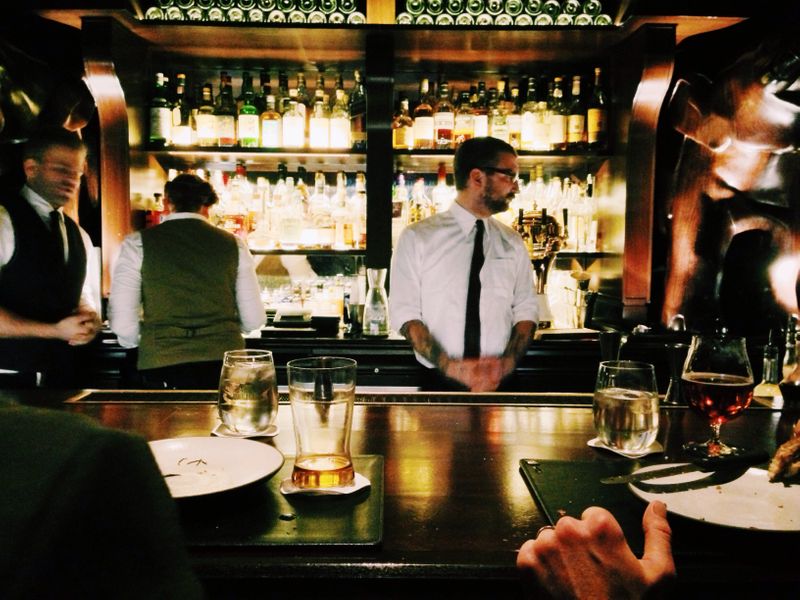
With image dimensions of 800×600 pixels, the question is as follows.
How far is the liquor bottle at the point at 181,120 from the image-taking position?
3033 mm

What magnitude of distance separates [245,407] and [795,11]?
3166 mm

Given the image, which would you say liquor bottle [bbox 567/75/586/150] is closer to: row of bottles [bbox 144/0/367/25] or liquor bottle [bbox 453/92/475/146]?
liquor bottle [bbox 453/92/475/146]

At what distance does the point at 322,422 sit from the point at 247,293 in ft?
5.74

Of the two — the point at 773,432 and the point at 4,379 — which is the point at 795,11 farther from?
the point at 4,379

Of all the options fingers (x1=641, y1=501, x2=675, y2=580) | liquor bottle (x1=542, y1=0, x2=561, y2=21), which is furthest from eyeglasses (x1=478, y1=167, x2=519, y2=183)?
fingers (x1=641, y1=501, x2=675, y2=580)

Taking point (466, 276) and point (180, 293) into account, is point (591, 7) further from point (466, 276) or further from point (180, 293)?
point (180, 293)

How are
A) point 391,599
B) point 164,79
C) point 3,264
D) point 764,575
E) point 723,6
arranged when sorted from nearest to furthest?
point 764,575
point 391,599
point 3,264
point 723,6
point 164,79

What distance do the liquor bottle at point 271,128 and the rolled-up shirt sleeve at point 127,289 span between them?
927mm

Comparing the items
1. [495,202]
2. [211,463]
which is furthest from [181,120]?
[211,463]

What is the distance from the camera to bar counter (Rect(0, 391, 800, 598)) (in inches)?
25.3

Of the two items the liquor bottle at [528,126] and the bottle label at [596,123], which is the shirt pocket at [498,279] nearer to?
the liquor bottle at [528,126]

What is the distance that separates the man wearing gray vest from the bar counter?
1031 millimetres

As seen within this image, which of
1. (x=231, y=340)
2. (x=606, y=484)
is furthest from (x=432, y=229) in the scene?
(x=606, y=484)

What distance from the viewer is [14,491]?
29 cm
